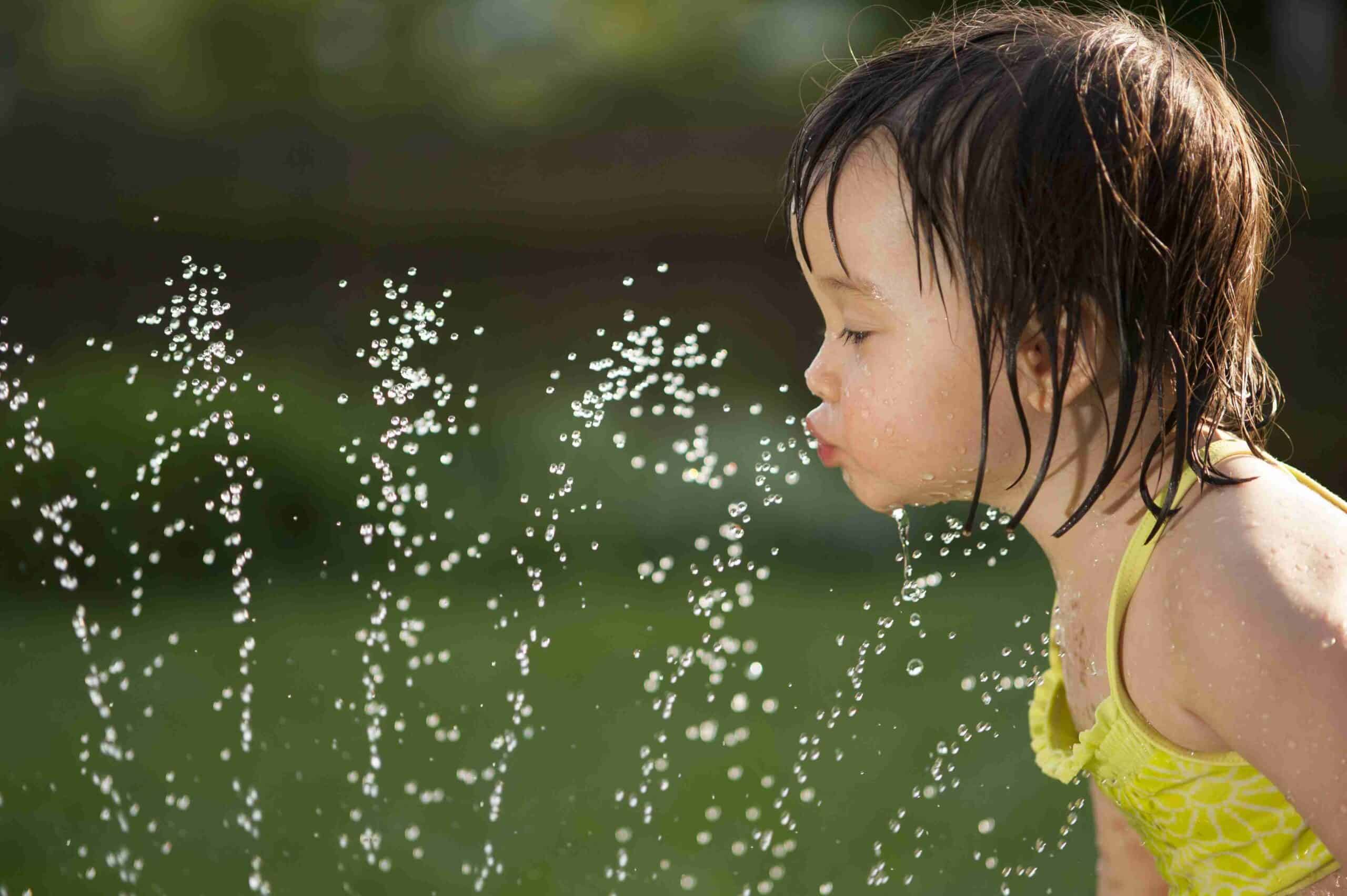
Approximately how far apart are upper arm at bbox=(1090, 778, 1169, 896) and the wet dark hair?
1.27ft

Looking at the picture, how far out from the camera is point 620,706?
245cm

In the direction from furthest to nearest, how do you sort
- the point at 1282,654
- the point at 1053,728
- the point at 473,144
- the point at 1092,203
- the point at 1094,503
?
the point at 473,144 → the point at 1053,728 → the point at 1094,503 → the point at 1092,203 → the point at 1282,654

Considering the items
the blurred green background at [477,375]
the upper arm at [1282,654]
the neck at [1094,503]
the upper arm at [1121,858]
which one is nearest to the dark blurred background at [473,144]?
the blurred green background at [477,375]

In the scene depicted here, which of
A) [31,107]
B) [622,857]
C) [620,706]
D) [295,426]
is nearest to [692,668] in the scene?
[620,706]

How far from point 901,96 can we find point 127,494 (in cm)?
291

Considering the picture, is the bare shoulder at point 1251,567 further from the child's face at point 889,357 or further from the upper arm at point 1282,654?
the child's face at point 889,357

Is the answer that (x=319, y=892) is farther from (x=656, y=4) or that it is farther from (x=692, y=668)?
(x=656, y=4)

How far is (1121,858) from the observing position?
4.04ft

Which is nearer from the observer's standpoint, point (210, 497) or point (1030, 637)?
point (1030, 637)

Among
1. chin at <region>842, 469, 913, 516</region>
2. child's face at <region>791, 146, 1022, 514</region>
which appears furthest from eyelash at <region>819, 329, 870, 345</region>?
chin at <region>842, 469, 913, 516</region>

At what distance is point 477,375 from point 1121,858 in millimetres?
2995

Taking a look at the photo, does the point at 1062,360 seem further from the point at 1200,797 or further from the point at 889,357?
the point at 1200,797

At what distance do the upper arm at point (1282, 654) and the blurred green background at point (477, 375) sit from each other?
1.42 m

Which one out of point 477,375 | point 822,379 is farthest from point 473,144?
point 822,379
